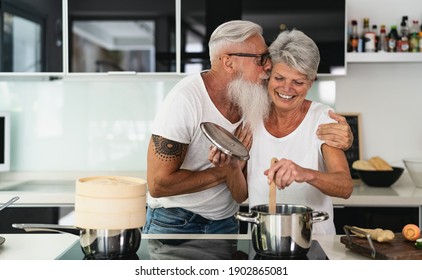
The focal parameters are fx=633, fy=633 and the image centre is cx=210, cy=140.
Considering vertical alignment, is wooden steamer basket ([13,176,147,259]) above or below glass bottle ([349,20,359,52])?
below

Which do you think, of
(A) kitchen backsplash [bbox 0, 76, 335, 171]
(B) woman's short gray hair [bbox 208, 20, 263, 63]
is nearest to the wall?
(A) kitchen backsplash [bbox 0, 76, 335, 171]

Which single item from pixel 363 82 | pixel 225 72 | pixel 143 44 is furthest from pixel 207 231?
pixel 363 82

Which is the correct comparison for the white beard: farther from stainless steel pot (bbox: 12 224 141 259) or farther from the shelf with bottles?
the shelf with bottles

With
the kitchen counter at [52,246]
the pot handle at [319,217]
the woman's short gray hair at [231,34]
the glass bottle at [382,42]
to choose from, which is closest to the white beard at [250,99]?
the woman's short gray hair at [231,34]

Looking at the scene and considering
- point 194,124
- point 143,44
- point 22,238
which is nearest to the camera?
point 22,238

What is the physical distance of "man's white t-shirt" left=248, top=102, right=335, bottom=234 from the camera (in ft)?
6.28

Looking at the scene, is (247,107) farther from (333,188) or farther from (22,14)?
(22,14)

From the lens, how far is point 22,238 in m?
1.65

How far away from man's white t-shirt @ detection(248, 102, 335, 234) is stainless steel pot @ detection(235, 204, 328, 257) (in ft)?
1.51

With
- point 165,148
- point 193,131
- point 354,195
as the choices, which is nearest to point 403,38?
Answer: point 354,195

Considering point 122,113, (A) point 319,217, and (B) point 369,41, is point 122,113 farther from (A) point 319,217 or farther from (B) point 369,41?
(A) point 319,217

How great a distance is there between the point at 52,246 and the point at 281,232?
58 cm

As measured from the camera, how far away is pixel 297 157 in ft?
6.34

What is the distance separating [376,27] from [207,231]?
149cm
